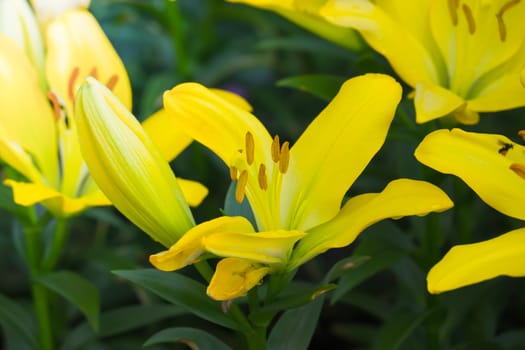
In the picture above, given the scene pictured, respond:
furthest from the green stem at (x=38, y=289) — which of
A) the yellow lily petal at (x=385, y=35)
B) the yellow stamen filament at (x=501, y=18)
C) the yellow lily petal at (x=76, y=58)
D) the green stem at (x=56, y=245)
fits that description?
the yellow stamen filament at (x=501, y=18)

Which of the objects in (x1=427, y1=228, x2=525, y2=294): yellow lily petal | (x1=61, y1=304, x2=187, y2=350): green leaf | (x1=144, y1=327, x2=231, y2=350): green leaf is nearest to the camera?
(x1=427, y1=228, x2=525, y2=294): yellow lily petal

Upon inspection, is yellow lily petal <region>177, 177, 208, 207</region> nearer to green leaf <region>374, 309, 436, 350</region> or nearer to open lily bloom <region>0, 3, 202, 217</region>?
open lily bloom <region>0, 3, 202, 217</region>

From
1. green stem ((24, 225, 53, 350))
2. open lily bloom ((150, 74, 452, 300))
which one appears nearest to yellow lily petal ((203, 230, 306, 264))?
open lily bloom ((150, 74, 452, 300))

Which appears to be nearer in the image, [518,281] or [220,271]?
[220,271]

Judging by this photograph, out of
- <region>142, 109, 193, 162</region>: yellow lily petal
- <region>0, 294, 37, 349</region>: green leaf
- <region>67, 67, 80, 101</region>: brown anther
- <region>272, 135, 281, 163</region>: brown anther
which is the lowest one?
<region>0, 294, 37, 349</region>: green leaf

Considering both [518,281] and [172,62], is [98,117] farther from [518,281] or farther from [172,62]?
[172,62]

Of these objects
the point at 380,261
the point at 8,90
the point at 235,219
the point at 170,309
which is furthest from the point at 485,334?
the point at 8,90

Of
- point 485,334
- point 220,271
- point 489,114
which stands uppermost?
point 220,271

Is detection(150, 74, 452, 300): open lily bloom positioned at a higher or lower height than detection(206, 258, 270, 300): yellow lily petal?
higher
